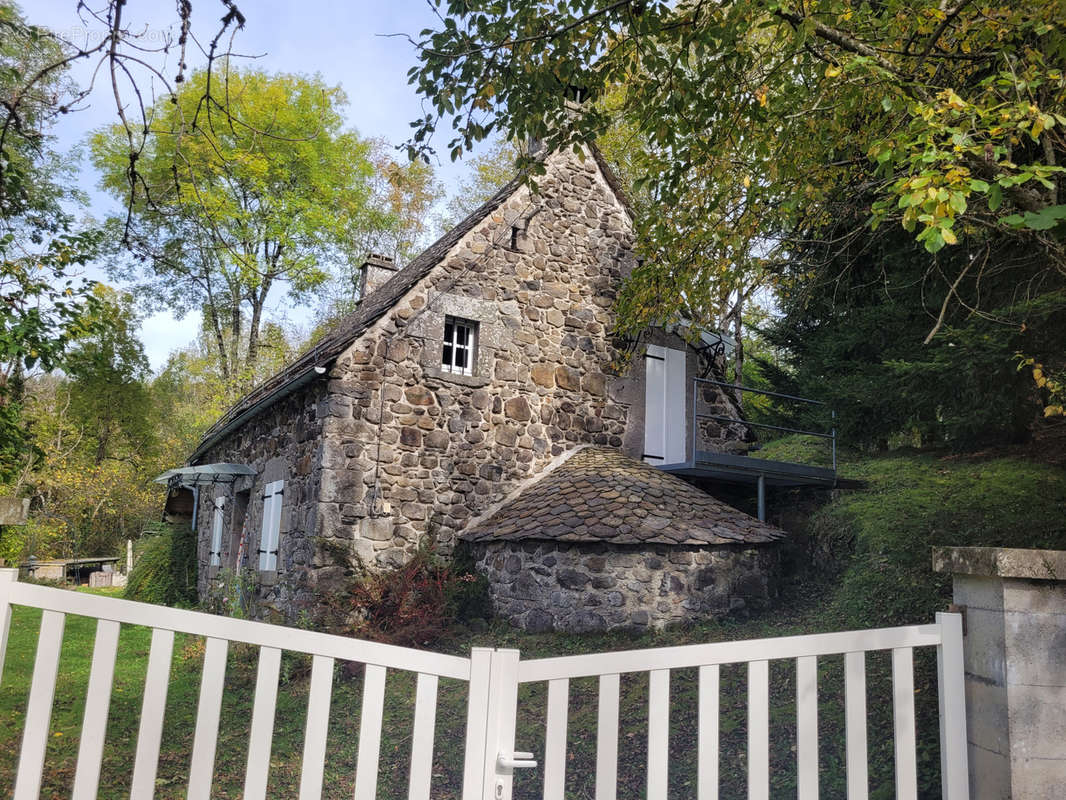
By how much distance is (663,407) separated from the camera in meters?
11.6

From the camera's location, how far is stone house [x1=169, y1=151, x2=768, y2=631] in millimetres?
9258

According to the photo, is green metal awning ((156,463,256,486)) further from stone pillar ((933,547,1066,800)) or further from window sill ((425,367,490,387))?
stone pillar ((933,547,1066,800))

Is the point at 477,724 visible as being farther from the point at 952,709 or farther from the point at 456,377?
the point at 456,377

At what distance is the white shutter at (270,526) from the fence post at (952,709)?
8.87 meters

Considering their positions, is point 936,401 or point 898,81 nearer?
point 898,81

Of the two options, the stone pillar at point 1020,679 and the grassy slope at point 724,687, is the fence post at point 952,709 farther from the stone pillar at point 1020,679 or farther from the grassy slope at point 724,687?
the grassy slope at point 724,687

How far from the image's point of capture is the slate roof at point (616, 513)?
8.35 m

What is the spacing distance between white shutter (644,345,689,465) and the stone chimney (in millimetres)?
5134

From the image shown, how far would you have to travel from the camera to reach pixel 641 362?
37.8ft

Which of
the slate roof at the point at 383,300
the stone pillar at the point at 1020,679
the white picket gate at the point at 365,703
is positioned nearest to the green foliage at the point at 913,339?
the slate roof at the point at 383,300

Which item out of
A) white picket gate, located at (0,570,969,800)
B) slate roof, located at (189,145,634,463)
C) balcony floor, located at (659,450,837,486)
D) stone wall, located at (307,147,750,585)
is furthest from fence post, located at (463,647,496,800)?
balcony floor, located at (659,450,837,486)

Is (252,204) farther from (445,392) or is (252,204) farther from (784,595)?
(784,595)

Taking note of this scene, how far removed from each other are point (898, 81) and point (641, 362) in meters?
7.12

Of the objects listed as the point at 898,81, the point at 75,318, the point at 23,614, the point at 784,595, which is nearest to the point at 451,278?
the point at 75,318
